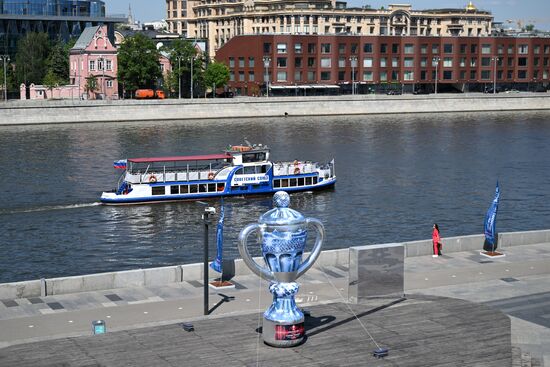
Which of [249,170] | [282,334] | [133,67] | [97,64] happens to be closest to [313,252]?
[282,334]

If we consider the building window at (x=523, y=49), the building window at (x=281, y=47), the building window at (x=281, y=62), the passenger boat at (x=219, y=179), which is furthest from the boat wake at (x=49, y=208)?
the building window at (x=523, y=49)

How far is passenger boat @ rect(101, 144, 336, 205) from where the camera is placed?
68438 millimetres

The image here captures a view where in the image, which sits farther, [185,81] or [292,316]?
[185,81]

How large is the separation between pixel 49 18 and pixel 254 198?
108305 mm

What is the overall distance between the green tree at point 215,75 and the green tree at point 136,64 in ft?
30.7

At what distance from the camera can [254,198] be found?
2827 inches

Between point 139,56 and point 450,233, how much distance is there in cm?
9742

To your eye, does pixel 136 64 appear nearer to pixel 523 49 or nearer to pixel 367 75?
pixel 367 75

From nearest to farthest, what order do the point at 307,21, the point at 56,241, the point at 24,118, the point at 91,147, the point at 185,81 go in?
the point at 56,241 → the point at 91,147 → the point at 24,118 → the point at 185,81 → the point at 307,21

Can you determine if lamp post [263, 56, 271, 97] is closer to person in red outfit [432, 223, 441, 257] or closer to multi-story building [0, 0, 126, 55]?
multi-story building [0, 0, 126, 55]

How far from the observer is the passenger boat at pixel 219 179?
6844 cm

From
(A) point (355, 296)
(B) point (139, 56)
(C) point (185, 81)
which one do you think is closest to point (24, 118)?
(B) point (139, 56)

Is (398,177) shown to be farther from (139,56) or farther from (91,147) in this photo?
(139,56)

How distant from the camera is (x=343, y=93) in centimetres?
16550
